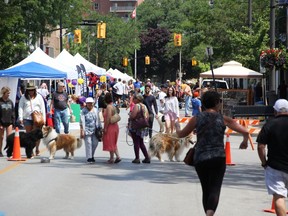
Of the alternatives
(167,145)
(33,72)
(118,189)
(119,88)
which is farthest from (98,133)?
(119,88)

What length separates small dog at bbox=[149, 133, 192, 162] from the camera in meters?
16.7

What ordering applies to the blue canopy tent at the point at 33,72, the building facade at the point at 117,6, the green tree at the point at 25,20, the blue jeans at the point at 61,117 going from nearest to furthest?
the blue jeans at the point at 61,117, the blue canopy tent at the point at 33,72, the green tree at the point at 25,20, the building facade at the point at 117,6

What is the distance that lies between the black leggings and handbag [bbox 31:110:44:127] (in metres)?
9.71

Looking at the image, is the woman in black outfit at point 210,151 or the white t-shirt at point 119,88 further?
the white t-shirt at point 119,88

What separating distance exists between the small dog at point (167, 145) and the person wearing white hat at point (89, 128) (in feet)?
4.20

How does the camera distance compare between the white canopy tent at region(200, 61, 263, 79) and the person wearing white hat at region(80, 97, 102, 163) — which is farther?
the white canopy tent at region(200, 61, 263, 79)

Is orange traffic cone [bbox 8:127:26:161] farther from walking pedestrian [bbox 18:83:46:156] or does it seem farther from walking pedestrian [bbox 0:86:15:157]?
walking pedestrian [bbox 0:86:15:157]

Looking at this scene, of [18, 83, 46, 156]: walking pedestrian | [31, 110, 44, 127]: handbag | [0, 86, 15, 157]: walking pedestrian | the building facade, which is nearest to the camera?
[31, 110, 44, 127]: handbag

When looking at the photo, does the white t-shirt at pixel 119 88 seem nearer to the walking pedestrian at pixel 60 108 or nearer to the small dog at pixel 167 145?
the walking pedestrian at pixel 60 108

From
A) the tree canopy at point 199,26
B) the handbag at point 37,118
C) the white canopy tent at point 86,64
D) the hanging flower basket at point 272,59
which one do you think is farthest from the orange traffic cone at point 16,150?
the tree canopy at point 199,26

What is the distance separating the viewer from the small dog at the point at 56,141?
17047mm

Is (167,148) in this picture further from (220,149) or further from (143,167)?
(220,149)

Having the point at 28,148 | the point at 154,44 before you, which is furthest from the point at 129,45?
the point at 28,148

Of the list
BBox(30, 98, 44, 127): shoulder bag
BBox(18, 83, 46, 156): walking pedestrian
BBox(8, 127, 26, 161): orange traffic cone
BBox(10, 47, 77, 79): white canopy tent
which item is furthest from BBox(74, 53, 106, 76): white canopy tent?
BBox(8, 127, 26, 161): orange traffic cone
